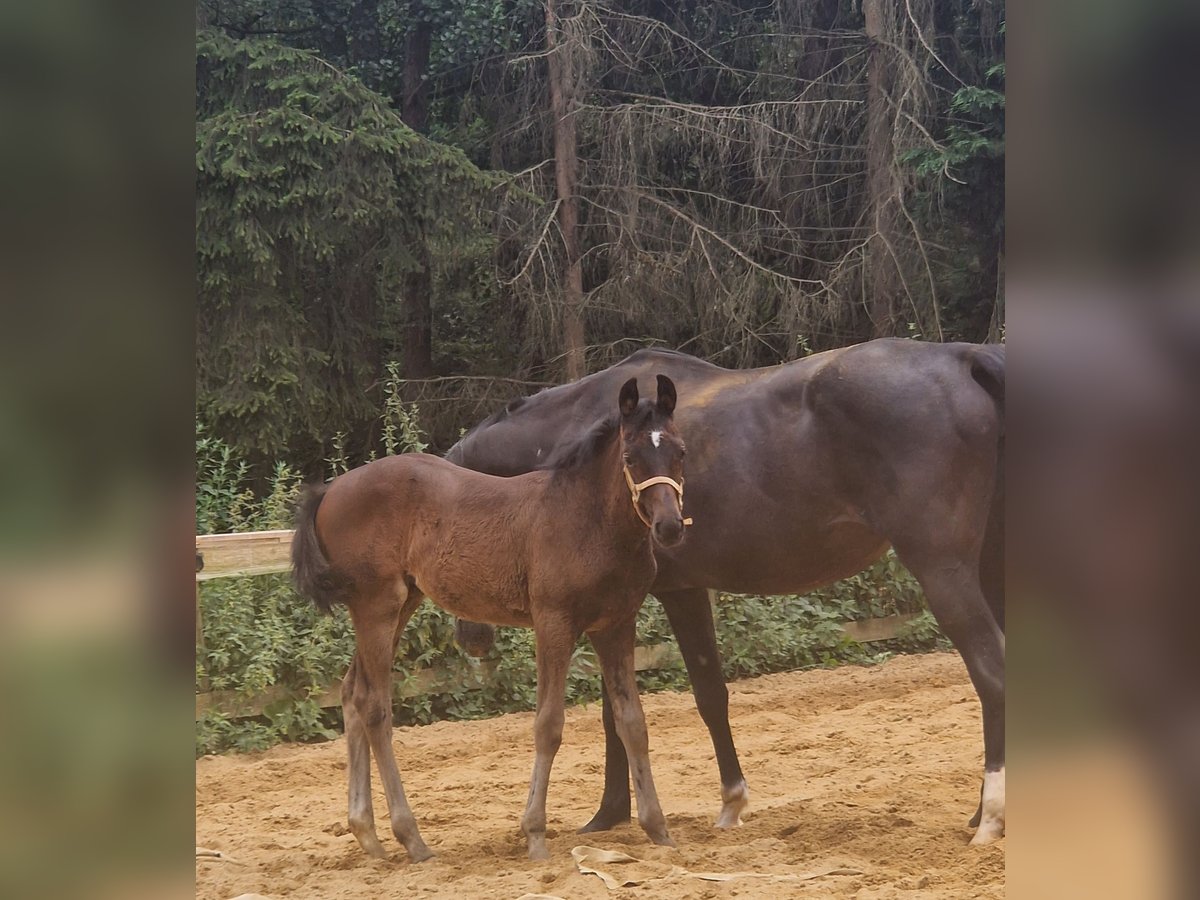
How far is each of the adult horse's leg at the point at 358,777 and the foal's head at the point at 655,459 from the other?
1.57m

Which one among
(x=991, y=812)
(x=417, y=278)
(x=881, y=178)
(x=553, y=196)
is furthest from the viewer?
(x=881, y=178)

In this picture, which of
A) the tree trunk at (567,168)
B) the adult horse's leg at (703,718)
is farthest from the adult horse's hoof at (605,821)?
the tree trunk at (567,168)

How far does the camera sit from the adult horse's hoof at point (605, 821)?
16.8 ft

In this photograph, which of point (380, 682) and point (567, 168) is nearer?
point (380, 682)

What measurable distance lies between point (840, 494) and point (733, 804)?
142cm

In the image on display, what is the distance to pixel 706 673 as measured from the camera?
17.5 ft

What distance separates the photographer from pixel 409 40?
47.3 ft

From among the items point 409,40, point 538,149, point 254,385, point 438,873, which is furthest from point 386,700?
point 409,40

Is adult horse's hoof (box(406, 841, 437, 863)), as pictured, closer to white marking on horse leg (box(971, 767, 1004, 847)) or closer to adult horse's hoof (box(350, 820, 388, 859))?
adult horse's hoof (box(350, 820, 388, 859))

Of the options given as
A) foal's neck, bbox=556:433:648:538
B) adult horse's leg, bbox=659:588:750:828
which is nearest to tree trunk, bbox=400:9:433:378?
adult horse's leg, bbox=659:588:750:828
